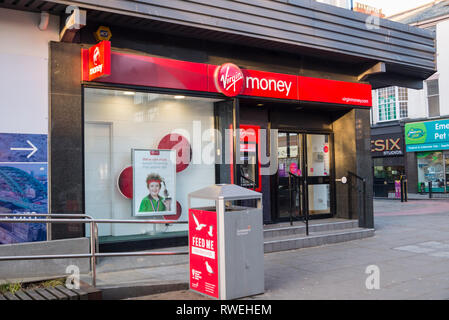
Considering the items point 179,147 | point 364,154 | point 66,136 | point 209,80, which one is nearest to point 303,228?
point 364,154

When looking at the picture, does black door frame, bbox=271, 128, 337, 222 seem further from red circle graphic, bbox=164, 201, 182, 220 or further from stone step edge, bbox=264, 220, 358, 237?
red circle graphic, bbox=164, 201, 182, 220

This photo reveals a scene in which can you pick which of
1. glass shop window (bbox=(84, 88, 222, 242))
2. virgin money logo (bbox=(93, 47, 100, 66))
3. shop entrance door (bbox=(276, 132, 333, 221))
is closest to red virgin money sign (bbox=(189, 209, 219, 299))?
glass shop window (bbox=(84, 88, 222, 242))

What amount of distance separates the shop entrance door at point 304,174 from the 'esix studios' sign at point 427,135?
1607 centimetres

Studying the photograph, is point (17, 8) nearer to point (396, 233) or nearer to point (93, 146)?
point (93, 146)

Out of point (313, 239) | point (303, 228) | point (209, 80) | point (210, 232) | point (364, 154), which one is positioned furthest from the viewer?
point (364, 154)

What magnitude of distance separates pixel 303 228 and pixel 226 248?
518 cm

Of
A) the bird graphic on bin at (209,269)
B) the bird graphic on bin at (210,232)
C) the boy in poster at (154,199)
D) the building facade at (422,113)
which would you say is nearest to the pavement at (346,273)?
the bird graphic on bin at (209,269)

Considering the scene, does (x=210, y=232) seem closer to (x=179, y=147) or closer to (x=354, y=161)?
(x=179, y=147)

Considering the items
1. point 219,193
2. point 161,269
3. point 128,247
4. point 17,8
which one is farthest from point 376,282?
point 17,8

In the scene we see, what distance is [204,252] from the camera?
5.92m

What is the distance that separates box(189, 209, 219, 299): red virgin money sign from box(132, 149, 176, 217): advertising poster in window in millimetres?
2956

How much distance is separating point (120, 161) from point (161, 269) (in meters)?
2.35

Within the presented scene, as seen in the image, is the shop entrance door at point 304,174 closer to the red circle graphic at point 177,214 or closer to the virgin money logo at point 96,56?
the red circle graphic at point 177,214

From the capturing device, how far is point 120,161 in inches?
345
